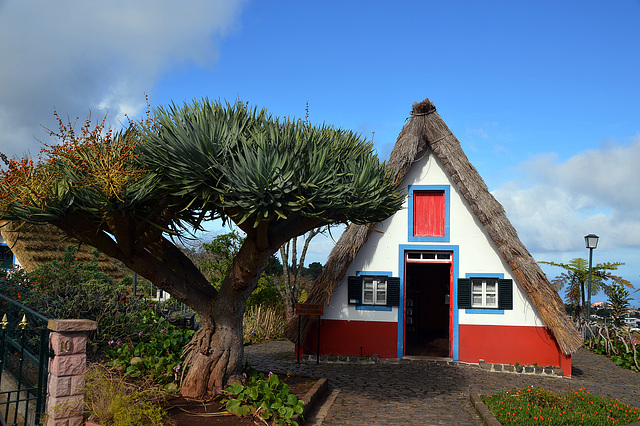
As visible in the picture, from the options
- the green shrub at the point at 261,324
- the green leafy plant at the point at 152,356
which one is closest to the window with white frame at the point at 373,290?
the green leafy plant at the point at 152,356

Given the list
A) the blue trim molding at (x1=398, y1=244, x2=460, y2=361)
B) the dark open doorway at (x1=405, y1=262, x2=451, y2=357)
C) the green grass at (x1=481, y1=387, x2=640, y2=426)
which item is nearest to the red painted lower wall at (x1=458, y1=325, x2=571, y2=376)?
the blue trim molding at (x1=398, y1=244, x2=460, y2=361)

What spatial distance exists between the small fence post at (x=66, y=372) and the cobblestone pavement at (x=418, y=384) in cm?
332

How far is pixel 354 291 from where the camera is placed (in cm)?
1228

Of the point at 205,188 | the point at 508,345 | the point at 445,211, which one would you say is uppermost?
the point at 445,211

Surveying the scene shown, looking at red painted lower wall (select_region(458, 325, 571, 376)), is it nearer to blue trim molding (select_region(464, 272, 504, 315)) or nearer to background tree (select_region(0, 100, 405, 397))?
blue trim molding (select_region(464, 272, 504, 315))

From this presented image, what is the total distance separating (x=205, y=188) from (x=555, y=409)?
20.2 feet

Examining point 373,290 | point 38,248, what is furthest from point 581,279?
point 38,248

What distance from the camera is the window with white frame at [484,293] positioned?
39.9 ft

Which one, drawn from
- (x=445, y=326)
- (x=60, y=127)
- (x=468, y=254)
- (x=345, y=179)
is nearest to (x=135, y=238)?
(x=60, y=127)

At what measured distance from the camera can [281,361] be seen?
1187 centimetres

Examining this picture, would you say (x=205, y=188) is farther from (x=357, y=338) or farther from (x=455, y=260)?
(x=455, y=260)

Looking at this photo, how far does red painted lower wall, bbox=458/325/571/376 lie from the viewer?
38.5 feet

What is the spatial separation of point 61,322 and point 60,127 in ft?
8.38

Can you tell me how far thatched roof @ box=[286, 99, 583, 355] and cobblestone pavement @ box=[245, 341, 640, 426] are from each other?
1.10m
